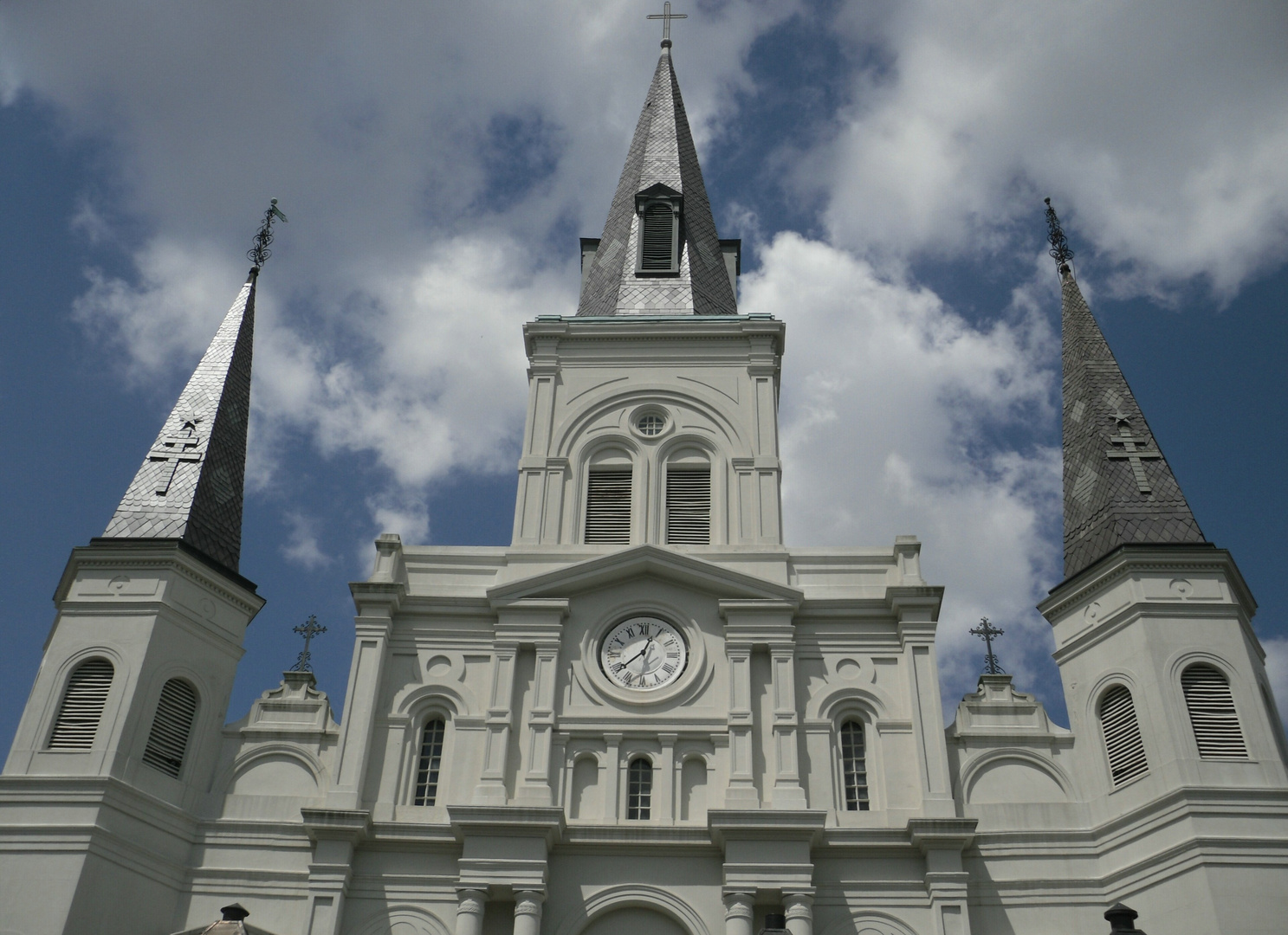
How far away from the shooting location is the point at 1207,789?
67.6 feet

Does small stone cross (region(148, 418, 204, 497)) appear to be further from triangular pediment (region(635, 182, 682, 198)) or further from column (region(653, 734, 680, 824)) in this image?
triangular pediment (region(635, 182, 682, 198))

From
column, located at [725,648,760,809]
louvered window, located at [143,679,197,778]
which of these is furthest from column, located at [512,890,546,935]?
louvered window, located at [143,679,197,778]

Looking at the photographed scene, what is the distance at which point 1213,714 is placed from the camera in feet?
71.4

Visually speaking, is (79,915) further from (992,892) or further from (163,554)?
(992,892)

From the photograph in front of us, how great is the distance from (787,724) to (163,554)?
1278cm

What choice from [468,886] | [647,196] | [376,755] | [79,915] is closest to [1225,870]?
[468,886]

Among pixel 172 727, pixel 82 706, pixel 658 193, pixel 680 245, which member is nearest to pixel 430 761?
pixel 172 727

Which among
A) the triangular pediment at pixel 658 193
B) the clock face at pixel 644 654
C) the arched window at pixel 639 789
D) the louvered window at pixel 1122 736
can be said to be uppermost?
the triangular pediment at pixel 658 193

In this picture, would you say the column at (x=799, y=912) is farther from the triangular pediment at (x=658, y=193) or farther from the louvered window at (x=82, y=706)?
→ the triangular pediment at (x=658, y=193)

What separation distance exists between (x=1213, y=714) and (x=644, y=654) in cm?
1060

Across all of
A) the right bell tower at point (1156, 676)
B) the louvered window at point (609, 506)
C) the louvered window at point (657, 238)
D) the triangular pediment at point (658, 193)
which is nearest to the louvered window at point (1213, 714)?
the right bell tower at point (1156, 676)

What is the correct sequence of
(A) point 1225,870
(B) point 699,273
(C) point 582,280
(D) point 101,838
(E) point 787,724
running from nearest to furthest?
(A) point 1225,870, (D) point 101,838, (E) point 787,724, (B) point 699,273, (C) point 582,280

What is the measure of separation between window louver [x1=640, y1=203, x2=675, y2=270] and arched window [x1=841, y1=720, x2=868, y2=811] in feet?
46.2

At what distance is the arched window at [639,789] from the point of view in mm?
22984
